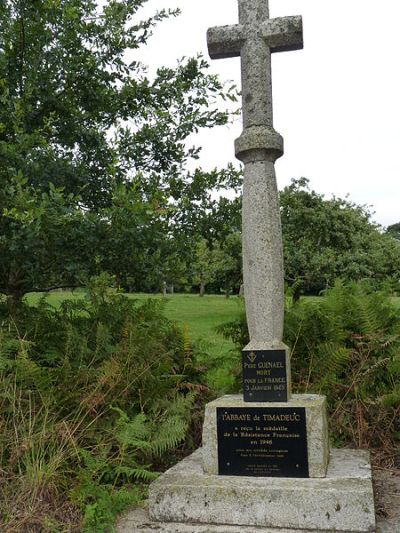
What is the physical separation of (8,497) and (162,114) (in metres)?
4.52

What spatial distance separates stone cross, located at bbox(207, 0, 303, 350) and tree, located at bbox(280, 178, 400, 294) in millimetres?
17724

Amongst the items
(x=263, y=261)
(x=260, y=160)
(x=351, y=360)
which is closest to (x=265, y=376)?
(x=263, y=261)

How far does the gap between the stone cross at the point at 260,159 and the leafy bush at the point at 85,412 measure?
1450mm

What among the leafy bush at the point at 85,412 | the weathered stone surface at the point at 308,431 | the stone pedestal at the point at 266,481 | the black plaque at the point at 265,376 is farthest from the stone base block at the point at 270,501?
the black plaque at the point at 265,376

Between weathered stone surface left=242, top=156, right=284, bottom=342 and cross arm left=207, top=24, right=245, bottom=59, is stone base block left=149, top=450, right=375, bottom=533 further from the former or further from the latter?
cross arm left=207, top=24, right=245, bottom=59

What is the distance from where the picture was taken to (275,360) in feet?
15.8

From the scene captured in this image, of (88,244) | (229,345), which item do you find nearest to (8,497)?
(88,244)

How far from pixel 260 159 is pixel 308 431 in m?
2.31

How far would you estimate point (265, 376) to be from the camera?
481cm

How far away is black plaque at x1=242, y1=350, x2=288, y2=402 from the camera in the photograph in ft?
15.6

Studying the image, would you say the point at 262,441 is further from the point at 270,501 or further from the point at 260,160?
the point at 260,160

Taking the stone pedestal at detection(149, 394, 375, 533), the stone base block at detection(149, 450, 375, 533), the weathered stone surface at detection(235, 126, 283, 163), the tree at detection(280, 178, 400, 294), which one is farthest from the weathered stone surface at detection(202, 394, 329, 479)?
the tree at detection(280, 178, 400, 294)

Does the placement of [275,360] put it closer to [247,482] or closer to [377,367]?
[247,482]

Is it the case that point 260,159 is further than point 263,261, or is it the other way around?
point 260,159
